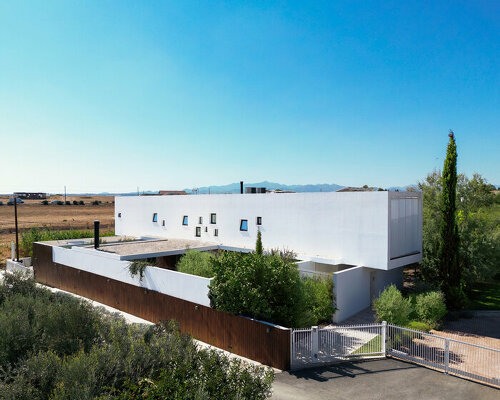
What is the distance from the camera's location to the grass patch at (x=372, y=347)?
39.7 ft

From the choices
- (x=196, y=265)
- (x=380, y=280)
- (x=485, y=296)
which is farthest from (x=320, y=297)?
(x=485, y=296)

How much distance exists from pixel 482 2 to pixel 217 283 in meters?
20.0

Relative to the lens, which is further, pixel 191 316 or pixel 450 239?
pixel 450 239

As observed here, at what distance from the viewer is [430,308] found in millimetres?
16125

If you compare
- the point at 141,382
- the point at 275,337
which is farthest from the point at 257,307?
the point at 141,382

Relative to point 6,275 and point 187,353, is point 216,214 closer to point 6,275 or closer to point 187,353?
point 6,275

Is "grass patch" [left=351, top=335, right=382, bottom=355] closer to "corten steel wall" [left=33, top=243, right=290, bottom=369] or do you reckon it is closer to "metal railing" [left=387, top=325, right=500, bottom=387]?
"metal railing" [left=387, top=325, right=500, bottom=387]

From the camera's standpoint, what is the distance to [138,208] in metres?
29.6

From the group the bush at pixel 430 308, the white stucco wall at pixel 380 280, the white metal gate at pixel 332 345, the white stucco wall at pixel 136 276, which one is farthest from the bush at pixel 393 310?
the white stucco wall at pixel 136 276

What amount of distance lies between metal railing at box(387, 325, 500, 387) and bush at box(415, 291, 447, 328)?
310 centimetres

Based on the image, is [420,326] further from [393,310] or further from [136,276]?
[136,276]

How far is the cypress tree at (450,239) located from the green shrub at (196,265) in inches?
484

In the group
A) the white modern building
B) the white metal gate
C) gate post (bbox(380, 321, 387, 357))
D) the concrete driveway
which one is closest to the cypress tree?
the white modern building

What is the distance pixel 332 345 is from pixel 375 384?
7.03 ft
